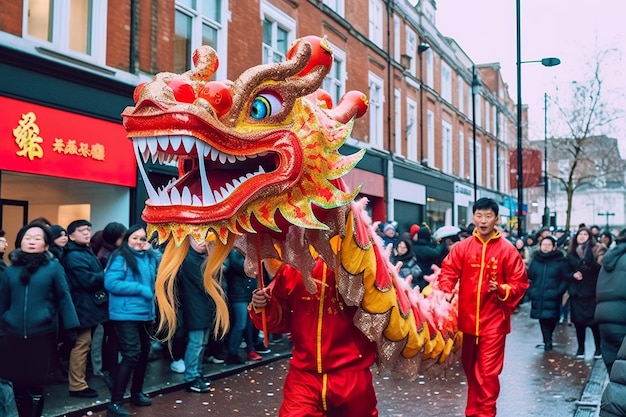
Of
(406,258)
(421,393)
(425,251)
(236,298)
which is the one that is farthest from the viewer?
(425,251)

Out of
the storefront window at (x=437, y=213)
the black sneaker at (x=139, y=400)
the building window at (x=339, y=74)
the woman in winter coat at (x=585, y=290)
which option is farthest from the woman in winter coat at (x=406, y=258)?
the storefront window at (x=437, y=213)

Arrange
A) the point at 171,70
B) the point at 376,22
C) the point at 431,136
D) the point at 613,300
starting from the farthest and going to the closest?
the point at 431,136 → the point at 376,22 → the point at 171,70 → the point at 613,300

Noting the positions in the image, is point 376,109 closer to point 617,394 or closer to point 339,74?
point 339,74

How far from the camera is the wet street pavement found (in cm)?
669

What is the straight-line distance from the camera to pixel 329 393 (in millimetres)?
3381

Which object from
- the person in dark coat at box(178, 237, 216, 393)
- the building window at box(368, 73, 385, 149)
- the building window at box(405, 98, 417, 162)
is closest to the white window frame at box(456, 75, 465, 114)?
the building window at box(405, 98, 417, 162)

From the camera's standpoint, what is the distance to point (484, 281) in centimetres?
562

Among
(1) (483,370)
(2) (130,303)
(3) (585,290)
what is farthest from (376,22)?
(1) (483,370)

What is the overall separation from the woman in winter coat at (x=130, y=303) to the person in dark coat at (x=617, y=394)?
14.8 ft

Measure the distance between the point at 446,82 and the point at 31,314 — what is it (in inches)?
1058

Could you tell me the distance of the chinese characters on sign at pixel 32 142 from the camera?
8.92 m

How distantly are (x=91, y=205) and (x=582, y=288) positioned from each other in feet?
25.3

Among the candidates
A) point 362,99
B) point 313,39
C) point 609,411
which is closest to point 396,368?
point 609,411

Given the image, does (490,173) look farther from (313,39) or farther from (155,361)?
(313,39)
